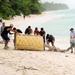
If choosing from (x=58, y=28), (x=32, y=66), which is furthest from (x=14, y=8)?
(x=32, y=66)

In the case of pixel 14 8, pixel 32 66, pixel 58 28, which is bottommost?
pixel 32 66

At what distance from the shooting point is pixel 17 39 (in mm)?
13414

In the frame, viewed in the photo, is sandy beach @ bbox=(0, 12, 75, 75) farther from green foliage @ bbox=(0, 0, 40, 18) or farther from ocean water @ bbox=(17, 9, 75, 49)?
green foliage @ bbox=(0, 0, 40, 18)

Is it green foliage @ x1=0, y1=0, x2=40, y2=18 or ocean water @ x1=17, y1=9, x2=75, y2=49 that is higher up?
green foliage @ x1=0, y1=0, x2=40, y2=18

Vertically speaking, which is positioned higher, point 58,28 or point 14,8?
point 14,8

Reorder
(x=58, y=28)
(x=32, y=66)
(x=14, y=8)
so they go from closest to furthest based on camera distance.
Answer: (x=32, y=66) < (x=58, y=28) < (x=14, y=8)

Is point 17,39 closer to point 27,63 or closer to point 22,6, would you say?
point 27,63

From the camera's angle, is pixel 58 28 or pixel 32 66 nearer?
pixel 32 66

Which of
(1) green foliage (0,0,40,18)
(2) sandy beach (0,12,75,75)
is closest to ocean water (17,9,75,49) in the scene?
(1) green foliage (0,0,40,18)

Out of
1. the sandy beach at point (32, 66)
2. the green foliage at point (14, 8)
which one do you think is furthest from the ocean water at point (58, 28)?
the sandy beach at point (32, 66)

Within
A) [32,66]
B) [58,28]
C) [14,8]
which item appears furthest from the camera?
[14,8]

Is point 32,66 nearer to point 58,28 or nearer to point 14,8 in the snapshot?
point 58,28

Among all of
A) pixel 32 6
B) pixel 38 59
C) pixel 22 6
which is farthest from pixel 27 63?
pixel 32 6

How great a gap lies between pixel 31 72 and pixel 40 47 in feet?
17.2
